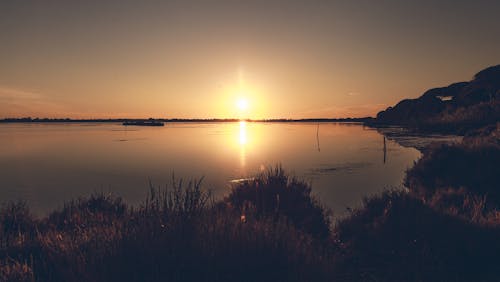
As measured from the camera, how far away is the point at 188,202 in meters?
5.88

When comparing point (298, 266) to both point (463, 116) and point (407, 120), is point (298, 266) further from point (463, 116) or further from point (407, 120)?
point (407, 120)

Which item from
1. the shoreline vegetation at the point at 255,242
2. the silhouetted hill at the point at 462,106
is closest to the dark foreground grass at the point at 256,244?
the shoreline vegetation at the point at 255,242

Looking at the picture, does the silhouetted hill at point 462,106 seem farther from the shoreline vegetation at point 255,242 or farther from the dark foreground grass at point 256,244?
the dark foreground grass at point 256,244

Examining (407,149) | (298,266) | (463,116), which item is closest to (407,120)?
(463,116)

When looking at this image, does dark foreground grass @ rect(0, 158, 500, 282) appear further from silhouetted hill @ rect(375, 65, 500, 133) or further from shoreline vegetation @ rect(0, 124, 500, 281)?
silhouetted hill @ rect(375, 65, 500, 133)

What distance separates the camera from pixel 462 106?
5641 cm

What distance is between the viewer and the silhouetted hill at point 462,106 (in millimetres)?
44156

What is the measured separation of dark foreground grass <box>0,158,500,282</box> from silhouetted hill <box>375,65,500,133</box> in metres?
39.4

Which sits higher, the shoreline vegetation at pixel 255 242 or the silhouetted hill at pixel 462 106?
the silhouetted hill at pixel 462 106

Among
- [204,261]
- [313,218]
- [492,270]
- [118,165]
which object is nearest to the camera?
[204,261]

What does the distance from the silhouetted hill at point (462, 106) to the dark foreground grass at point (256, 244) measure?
39.4 meters

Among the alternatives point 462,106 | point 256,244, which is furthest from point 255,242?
point 462,106

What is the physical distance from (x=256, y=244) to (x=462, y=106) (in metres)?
A: 62.9

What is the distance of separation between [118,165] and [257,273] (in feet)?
101
